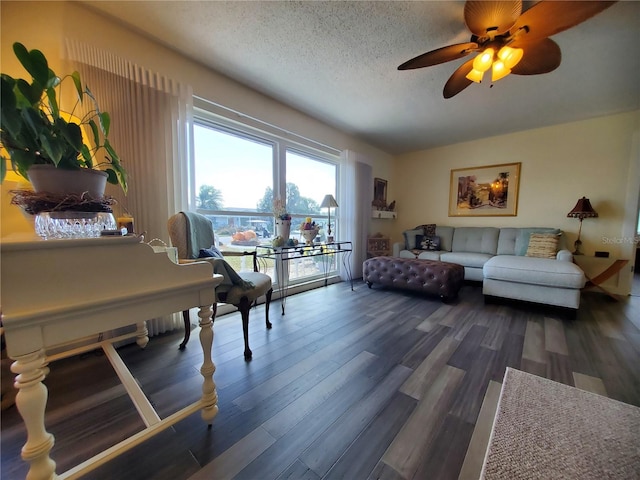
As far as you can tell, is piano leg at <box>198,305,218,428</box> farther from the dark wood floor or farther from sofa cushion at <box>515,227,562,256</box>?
sofa cushion at <box>515,227,562,256</box>

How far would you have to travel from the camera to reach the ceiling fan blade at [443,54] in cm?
161

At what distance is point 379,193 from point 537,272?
2.83 meters

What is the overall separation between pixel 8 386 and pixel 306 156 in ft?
11.3

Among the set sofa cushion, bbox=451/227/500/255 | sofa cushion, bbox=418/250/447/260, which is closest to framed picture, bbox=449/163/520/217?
sofa cushion, bbox=451/227/500/255

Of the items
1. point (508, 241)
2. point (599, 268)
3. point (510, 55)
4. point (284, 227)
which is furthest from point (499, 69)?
point (599, 268)

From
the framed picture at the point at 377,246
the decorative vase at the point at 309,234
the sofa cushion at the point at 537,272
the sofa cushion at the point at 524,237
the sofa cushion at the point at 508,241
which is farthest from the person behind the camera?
the framed picture at the point at 377,246

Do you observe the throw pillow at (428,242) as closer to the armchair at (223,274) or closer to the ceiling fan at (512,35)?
the ceiling fan at (512,35)

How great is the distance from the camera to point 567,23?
4.45ft

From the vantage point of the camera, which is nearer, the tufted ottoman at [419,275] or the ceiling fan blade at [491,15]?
the ceiling fan blade at [491,15]

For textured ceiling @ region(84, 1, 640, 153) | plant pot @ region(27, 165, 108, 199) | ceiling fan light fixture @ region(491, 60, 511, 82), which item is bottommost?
plant pot @ region(27, 165, 108, 199)

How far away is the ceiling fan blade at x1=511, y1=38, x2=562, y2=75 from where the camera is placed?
5.24 feet

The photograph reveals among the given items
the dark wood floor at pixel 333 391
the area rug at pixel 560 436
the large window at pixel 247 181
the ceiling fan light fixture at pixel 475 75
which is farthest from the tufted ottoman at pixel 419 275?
the ceiling fan light fixture at pixel 475 75

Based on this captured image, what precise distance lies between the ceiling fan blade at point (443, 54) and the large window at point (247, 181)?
182 centimetres

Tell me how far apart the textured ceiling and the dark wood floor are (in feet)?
7.82
